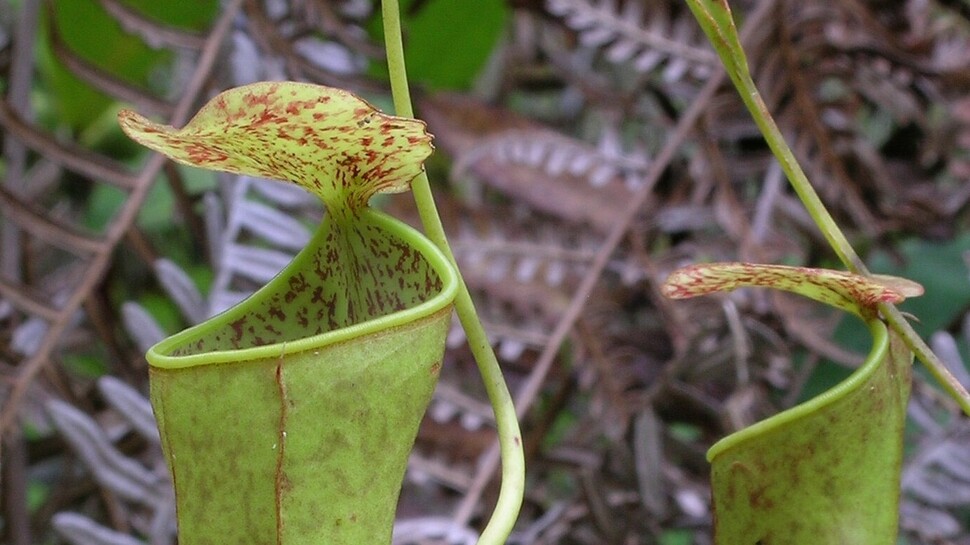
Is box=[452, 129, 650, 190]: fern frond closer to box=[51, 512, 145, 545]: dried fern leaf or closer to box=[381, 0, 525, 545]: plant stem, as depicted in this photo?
box=[51, 512, 145, 545]: dried fern leaf

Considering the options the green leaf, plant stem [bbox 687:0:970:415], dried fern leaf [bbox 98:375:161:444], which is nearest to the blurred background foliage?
dried fern leaf [bbox 98:375:161:444]

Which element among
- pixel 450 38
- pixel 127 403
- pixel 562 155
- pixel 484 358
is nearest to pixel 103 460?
pixel 127 403

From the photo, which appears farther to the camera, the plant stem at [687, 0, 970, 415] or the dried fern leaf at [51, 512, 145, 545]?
the dried fern leaf at [51, 512, 145, 545]

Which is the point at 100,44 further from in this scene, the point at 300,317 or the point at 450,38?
the point at 300,317

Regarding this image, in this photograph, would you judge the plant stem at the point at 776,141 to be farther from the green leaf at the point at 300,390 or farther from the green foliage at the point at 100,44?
the green foliage at the point at 100,44

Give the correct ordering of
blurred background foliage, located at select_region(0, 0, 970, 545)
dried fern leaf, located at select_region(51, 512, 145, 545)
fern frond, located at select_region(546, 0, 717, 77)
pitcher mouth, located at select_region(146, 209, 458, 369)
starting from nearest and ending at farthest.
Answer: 1. pitcher mouth, located at select_region(146, 209, 458, 369)
2. dried fern leaf, located at select_region(51, 512, 145, 545)
3. blurred background foliage, located at select_region(0, 0, 970, 545)
4. fern frond, located at select_region(546, 0, 717, 77)

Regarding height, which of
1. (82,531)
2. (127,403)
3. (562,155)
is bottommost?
(82,531)

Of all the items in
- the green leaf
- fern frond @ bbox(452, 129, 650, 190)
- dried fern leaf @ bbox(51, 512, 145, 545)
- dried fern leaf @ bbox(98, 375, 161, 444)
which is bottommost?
dried fern leaf @ bbox(51, 512, 145, 545)
